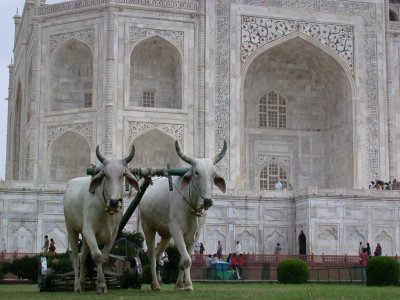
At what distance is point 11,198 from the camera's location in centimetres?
2836

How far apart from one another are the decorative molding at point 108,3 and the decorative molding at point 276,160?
25.6ft

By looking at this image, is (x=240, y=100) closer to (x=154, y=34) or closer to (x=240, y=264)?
(x=154, y=34)

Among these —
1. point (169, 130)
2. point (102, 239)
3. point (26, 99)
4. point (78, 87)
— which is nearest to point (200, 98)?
point (169, 130)

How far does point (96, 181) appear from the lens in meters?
9.57

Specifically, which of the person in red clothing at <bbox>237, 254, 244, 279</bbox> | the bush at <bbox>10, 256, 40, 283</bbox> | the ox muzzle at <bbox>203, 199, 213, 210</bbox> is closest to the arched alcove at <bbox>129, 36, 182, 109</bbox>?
the person in red clothing at <bbox>237, 254, 244, 279</bbox>

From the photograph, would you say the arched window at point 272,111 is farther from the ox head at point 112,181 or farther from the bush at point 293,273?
the ox head at point 112,181

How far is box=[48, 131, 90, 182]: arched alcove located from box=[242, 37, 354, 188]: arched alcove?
764 cm

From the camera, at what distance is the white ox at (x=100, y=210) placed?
9.30 meters

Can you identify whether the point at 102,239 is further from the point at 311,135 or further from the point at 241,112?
the point at 311,135

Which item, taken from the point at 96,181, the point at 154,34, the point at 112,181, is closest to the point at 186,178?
the point at 112,181

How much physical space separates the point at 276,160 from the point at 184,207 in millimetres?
28555

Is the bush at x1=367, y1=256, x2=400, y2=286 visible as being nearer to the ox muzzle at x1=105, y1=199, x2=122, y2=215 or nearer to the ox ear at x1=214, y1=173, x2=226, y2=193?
the ox ear at x1=214, y1=173, x2=226, y2=193

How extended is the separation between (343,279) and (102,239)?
929cm

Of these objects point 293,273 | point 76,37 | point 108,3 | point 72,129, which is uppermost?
point 108,3
